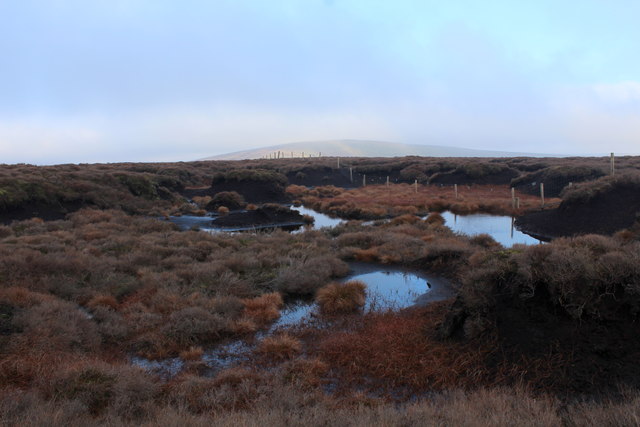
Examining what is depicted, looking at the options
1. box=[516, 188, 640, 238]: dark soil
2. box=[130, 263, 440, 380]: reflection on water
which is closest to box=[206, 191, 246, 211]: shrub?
box=[130, 263, 440, 380]: reflection on water

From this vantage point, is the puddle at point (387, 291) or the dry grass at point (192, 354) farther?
the puddle at point (387, 291)

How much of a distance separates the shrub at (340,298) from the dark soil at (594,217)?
12474 mm

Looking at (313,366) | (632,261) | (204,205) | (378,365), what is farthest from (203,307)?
(204,205)

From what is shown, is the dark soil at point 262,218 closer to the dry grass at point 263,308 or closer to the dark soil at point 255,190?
the dark soil at point 255,190

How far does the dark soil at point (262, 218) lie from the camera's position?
2534 centimetres

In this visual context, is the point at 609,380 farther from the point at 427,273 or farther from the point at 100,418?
the point at 427,273

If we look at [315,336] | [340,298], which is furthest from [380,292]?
[315,336]

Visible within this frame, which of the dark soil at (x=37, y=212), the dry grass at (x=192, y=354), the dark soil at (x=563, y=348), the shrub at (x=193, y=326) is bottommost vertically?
the dry grass at (x=192, y=354)

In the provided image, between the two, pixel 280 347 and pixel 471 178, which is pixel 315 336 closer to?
pixel 280 347

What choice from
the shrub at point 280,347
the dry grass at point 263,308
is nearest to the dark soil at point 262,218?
the dry grass at point 263,308

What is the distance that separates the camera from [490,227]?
76.5ft

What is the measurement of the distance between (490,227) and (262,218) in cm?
1367

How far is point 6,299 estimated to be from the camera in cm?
879

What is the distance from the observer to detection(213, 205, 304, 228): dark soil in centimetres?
2534
